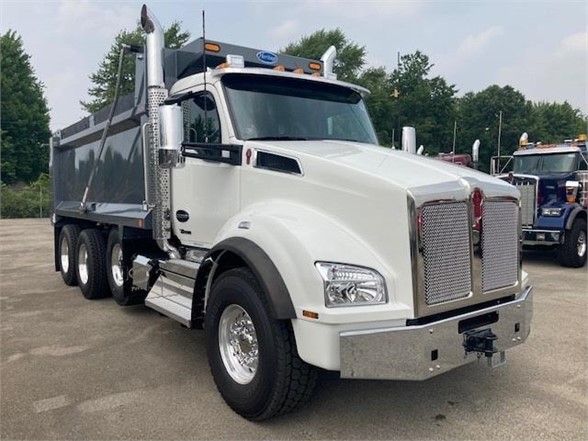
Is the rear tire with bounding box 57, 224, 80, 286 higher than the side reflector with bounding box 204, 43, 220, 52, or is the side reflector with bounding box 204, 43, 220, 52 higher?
the side reflector with bounding box 204, 43, 220, 52

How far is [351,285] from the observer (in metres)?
3.12

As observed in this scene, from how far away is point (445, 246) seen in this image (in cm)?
328

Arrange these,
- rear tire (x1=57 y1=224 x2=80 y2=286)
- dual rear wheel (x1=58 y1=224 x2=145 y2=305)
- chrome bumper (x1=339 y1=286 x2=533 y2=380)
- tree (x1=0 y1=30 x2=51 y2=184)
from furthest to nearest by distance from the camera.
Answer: tree (x1=0 y1=30 x2=51 y2=184), rear tire (x1=57 y1=224 x2=80 y2=286), dual rear wheel (x1=58 y1=224 x2=145 y2=305), chrome bumper (x1=339 y1=286 x2=533 y2=380)

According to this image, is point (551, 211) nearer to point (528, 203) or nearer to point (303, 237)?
point (528, 203)

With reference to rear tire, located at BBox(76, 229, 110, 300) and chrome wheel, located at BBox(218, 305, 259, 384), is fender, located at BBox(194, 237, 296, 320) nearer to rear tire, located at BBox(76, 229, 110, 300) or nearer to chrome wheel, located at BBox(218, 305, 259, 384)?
chrome wheel, located at BBox(218, 305, 259, 384)

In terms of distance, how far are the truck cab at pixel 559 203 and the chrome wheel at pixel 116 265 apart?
8.07 m

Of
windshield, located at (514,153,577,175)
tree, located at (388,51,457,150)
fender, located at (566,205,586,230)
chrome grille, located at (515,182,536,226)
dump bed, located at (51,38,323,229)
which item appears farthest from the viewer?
tree, located at (388,51,457,150)

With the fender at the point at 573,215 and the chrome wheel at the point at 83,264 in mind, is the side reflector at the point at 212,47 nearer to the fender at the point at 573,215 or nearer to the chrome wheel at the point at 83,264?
the chrome wheel at the point at 83,264

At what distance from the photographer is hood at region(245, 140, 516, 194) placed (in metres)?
3.35

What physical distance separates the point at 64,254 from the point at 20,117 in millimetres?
42823

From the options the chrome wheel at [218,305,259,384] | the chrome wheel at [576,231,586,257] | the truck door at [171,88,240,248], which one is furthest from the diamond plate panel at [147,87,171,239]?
the chrome wheel at [576,231,586,257]

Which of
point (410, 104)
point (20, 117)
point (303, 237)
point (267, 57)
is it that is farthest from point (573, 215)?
point (20, 117)

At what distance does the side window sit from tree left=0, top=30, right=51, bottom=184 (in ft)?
147

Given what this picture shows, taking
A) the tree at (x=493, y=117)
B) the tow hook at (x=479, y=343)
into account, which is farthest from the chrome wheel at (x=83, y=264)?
the tree at (x=493, y=117)
